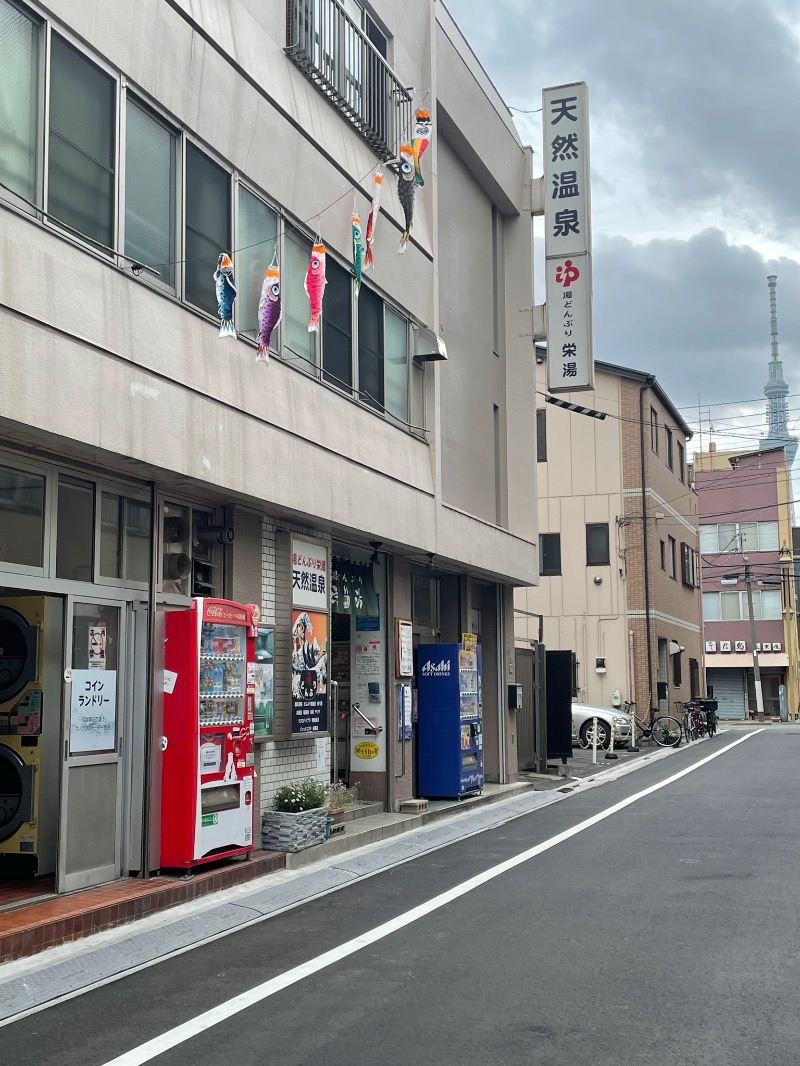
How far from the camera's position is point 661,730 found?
1220 inches

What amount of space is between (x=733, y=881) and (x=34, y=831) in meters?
5.87

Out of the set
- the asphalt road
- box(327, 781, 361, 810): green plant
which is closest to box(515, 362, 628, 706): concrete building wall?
box(327, 781, 361, 810): green plant

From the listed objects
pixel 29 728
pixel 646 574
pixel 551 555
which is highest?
pixel 551 555

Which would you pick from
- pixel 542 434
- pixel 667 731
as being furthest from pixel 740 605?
pixel 667 731

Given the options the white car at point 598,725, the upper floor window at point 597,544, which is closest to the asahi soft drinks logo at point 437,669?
the white car at point 598,725

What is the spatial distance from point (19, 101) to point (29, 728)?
196 inches

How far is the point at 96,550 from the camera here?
9.48 m

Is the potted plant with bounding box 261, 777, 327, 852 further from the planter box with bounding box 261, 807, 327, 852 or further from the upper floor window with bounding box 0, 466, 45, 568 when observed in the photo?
the upper floor window with bounding box 0, 466, 45, 568

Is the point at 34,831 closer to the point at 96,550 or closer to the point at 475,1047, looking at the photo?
the point at 96,550

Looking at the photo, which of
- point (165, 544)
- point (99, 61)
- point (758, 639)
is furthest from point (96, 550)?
point (758, 639)

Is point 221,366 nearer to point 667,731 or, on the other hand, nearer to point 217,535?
point 217,535

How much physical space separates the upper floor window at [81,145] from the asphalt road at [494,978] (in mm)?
5395

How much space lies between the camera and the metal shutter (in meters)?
61.6

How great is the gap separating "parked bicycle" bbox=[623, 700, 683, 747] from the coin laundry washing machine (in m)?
21.4
